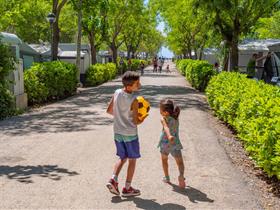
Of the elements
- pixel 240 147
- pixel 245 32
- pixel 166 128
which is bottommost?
pixel 240 147

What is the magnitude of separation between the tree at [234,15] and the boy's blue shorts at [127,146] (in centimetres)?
1324

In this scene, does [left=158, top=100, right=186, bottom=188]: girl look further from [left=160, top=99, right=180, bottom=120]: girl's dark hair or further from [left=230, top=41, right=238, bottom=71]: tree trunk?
[left=230, top=41, right=238, bottom=71]: tree trunk

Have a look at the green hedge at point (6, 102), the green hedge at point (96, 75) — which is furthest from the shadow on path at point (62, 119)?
the green hedge at point (96, 75)

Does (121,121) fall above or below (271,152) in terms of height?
above

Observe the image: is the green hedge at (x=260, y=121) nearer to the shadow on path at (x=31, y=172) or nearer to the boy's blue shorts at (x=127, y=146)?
the boy's blue shorts at (x=127, y=146)

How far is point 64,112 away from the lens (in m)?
13.7

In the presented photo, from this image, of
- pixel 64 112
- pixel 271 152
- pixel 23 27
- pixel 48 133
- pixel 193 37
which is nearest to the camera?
pixel 271 152

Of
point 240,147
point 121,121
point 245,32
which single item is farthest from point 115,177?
point 245,32

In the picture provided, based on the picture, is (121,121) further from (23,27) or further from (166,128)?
(23,27)

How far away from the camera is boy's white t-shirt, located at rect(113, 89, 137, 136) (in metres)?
5.17

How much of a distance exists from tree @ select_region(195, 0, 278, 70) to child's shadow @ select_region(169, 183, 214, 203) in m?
13.0

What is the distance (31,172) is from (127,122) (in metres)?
2.08

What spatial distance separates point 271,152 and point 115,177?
2.10m

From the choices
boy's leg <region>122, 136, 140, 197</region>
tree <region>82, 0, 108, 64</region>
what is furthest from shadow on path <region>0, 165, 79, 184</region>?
tree <region>82, 0, 108, 64</region>
